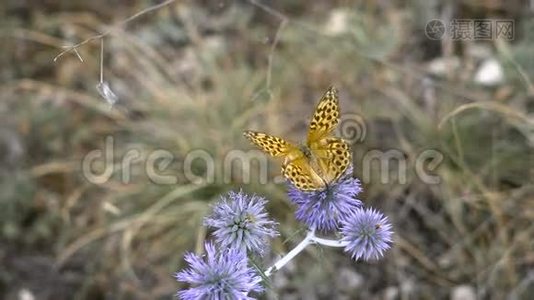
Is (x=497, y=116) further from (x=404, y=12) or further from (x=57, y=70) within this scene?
(x=57, y=70)

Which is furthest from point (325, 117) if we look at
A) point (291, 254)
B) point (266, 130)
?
point (266, 130)

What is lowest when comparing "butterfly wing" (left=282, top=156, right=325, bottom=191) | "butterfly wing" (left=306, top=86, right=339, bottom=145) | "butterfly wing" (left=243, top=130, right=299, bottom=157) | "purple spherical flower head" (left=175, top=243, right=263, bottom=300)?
"purple spherical flower head" (left=175, top=243, right=263, bottom=300)

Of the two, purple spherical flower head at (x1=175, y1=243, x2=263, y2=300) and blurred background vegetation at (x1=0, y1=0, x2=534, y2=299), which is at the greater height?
blurred background vegetation at (x1=0, y1=0, x2=534, y2=299)

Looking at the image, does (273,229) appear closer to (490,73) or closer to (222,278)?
(222,278)

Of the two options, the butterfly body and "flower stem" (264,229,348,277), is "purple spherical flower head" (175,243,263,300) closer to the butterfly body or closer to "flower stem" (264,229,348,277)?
"flower stem" (264,229,348,277)

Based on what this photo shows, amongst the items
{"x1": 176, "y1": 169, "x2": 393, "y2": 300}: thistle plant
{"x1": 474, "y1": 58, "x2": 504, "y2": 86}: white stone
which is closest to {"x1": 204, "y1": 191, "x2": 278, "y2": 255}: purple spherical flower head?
{"x1": 176, "y1": 169, "x2": 393, "y2": 300}: thistle plant

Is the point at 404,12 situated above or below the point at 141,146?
above

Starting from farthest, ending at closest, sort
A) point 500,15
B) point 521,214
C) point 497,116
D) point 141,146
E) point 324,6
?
1. point 324,6
2. point 500,15
3. point 141,146
4. point 497,116
5. point 521,214

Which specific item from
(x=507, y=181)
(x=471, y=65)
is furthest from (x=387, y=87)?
(x=507, y=181)
